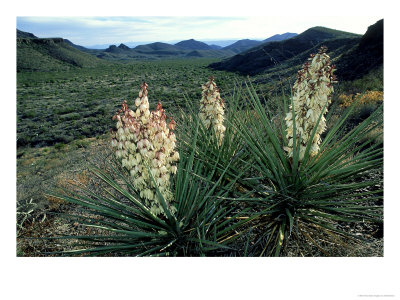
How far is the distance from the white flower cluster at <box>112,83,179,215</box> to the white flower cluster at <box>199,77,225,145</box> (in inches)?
33.3

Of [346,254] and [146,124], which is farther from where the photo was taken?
[346,254]

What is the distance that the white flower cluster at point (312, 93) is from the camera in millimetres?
1603

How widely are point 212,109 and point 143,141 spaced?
103 cm

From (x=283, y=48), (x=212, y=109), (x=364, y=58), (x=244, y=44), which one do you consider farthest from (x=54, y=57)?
(x=244, y=44)

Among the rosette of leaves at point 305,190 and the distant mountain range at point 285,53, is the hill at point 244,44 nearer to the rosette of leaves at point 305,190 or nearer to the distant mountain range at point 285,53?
the distant mountain range at point 285,53

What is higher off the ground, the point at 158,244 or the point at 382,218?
the point at 382,218

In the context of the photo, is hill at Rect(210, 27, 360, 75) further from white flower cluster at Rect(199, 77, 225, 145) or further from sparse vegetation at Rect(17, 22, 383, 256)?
sparse vegetation at Rect(17, 22, 383, 256)

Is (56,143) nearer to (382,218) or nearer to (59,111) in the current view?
(59,111)

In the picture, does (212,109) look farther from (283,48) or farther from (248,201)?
(283,48)

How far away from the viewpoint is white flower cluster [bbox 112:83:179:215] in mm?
1441
